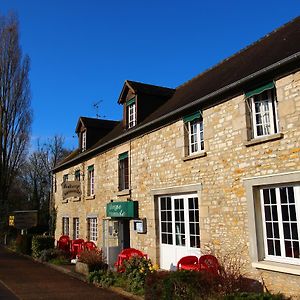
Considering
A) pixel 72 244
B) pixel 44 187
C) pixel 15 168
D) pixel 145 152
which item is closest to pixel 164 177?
pixel 145 152

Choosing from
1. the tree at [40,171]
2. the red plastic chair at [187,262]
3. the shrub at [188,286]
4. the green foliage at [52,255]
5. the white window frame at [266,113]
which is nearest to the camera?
the shrub at [188,286]

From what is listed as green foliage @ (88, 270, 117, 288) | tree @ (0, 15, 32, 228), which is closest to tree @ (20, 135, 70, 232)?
tree @ (0, 15, 32, 228)

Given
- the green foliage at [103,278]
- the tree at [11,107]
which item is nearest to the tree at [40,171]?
the tree at [11,107]

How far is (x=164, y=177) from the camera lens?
11.0 metres

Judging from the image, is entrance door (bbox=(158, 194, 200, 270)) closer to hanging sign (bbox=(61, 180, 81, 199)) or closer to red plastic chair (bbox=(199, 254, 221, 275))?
red plastic chair (bbox=(199, 254, 221, 275))

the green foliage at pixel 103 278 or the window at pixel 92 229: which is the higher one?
the window at pixel 92 229

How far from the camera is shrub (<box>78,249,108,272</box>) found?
36.4 ft

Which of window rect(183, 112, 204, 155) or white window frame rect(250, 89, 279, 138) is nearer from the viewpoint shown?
white window frame rect(250, 89, 279, 138)

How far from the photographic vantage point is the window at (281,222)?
7160mm

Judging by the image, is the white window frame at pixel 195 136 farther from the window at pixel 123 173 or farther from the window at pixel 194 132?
the window at pixel 123 173

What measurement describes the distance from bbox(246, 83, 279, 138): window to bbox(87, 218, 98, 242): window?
9.51 m

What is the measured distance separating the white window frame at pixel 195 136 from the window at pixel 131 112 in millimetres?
3880

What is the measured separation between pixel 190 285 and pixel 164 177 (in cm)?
475

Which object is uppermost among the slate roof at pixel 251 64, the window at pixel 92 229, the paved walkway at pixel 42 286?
the slate roof at pixel 251 64
